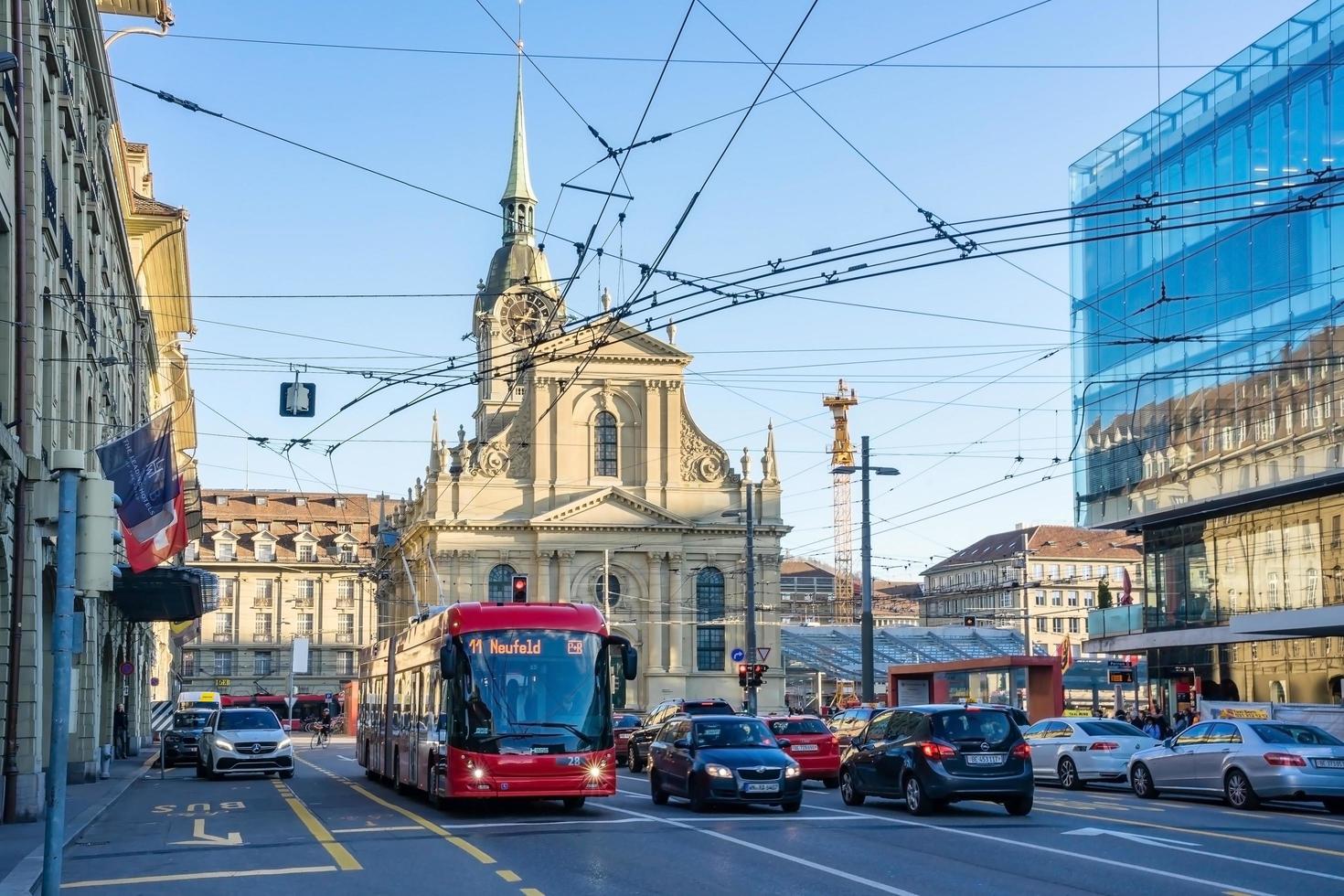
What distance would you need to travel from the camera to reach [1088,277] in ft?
159

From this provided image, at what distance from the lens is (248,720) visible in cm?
3606

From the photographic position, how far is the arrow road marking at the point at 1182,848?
14289mm

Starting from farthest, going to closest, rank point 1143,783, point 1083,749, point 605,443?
1. point 605,443
2. point 1083,749
3. point 1143,783

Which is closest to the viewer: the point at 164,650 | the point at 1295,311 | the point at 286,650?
the point at 1295,311

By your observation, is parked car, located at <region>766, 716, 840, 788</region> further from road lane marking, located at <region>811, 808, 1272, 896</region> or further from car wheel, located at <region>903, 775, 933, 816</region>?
car wheel, located at <region>903, 775, 933, 816</region>

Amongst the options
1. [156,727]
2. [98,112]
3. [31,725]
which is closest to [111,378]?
[98,112]

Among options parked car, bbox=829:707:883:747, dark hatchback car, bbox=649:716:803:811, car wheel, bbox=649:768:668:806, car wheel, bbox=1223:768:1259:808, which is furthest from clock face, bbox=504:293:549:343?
car wheel, bbox=1223:768:1259:808

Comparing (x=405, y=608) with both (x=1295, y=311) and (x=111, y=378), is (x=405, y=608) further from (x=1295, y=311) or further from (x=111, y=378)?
(x=1295, y=311)

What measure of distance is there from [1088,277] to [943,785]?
3075 centimetres

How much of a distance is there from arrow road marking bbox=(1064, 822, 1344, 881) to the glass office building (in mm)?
17472

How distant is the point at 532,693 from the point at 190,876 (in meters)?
7.46

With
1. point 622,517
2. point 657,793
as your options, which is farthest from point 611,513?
point 657,793

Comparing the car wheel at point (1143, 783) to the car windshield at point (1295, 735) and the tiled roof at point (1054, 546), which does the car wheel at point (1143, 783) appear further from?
the tiled roof at point (1054, 546)

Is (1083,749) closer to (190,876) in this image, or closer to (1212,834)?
(1212,834)
